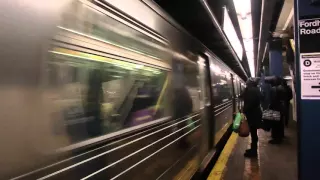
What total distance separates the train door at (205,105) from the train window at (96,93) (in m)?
→ 2.86

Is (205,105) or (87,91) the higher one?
(87,91)

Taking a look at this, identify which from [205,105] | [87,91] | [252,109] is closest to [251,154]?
[252,109]

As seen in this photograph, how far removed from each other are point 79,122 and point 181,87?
2.55 metres

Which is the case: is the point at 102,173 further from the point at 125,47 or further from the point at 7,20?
the point at 7,20

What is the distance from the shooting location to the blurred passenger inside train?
839 centimetres

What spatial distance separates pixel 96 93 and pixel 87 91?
0.36 feet

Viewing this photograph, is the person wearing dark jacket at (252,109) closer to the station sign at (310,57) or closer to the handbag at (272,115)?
the handbag at (272,115)

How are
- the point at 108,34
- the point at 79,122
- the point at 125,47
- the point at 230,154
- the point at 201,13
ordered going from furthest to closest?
the point at 201,13, the point at 230,154, the point at 125,47, the point at 108,34, the point at 79,122

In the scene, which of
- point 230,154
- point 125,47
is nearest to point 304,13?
point 125,47

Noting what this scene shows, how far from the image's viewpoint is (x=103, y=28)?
2.27 metres

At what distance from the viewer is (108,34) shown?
2.33 m

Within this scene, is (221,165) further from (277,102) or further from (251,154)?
(277,102)

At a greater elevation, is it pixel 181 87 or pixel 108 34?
pixel 108 34

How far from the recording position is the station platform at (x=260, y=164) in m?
5.53
